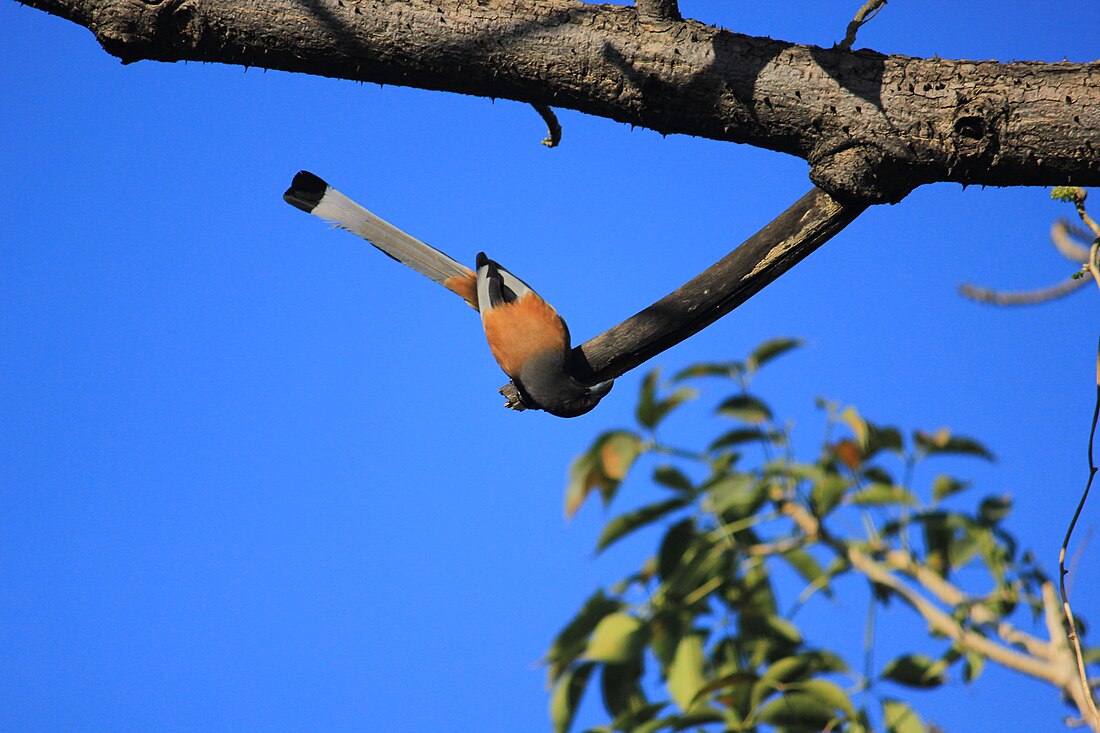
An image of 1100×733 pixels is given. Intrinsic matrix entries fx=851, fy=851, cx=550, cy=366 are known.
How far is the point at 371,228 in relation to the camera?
261cm

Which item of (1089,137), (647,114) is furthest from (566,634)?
(1089,137)

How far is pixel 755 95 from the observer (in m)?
1.64

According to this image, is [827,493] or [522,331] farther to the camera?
[522,331]

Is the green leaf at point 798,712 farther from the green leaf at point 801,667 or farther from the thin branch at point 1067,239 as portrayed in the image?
the thin branch at point 1067,239

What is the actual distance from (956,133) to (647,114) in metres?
0.58

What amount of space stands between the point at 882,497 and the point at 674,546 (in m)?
0.51

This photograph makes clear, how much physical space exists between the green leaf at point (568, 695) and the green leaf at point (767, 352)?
34.1 inches

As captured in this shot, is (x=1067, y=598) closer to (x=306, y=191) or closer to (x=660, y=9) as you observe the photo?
(x=660, y=9)

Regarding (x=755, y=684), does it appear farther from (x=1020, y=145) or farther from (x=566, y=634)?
(x=1020, y=145)

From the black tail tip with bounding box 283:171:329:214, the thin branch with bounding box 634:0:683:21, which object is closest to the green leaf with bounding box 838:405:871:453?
the thin branch with bounding box 634:0:683:21

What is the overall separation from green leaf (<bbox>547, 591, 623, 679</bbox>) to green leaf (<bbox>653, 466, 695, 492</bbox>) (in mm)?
310

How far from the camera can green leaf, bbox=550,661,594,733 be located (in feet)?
6.33

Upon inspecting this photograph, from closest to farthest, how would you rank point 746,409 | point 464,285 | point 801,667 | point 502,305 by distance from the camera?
point 801,667 → point 746,409 → point 502,305 → point 464,285

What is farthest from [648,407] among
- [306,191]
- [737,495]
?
[306,191]
